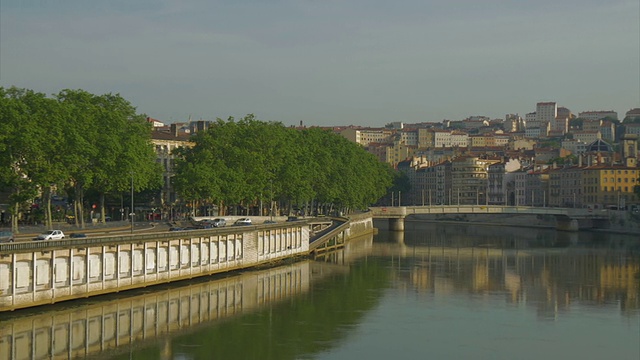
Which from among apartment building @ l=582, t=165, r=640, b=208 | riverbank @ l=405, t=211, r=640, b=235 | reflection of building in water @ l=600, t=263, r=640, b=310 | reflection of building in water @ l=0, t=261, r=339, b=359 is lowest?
reflection of building in water @ l=600, t=263, r=640, b=310

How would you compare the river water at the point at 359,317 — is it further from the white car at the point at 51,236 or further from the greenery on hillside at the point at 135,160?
the greenery on hillside at the point at 135,160

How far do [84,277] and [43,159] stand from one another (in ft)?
76.9

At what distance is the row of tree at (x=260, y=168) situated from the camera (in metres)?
108

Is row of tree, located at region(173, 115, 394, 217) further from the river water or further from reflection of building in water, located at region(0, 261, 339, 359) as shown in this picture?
reflection of building in water, located at region(0, 261, 339, 359)

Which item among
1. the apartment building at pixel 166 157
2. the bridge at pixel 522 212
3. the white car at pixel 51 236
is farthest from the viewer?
the bridge at pixel 522 212

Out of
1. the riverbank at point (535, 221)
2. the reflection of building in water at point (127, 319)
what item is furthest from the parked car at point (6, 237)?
the riverbank at point (535, 221)

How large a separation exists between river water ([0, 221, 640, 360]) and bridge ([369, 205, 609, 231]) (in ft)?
208

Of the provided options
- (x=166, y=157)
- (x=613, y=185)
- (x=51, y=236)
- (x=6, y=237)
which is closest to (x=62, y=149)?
(x=51, y=236)

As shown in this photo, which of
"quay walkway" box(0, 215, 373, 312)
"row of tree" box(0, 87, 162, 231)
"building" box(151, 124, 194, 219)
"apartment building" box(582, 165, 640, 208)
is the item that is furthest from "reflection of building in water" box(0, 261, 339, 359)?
"apartment building" box(582, 165, 640, 208)

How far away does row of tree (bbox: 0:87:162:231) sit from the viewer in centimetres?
7644

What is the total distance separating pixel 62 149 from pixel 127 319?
3142 cm

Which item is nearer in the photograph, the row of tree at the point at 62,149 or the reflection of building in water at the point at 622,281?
the reflection of building in water at the point at 622,281

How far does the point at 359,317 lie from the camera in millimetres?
58906

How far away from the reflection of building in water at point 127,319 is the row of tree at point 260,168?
119ft
